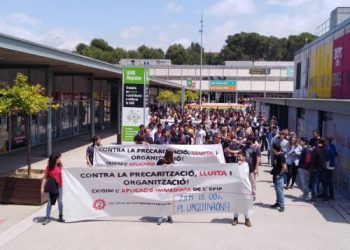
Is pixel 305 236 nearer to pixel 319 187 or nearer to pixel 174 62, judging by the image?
pixel 319 187

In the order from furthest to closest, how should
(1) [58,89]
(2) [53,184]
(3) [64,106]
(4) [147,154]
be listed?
(3) [64,106]
(1) [58,89]
(4) [147,154]
(2) [53,184]

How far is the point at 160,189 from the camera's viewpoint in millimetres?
10422

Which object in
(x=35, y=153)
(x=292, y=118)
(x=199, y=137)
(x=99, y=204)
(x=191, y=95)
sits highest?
(x=191, y=95)

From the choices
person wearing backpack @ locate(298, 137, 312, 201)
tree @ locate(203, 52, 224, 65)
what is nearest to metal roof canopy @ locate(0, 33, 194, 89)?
person wearing backpack @ locate(298, 137, 312, 201)

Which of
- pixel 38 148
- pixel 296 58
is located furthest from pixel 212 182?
pixel 296 58

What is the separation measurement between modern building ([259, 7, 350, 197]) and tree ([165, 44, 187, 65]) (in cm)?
9725

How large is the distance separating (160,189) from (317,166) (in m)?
4.76

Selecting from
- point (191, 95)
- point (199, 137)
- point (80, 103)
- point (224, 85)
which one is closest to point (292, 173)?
point (199, 137)

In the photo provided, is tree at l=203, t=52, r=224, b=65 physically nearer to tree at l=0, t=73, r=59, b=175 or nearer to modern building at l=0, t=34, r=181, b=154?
modern building at l=0, t=34, r=181, b=154

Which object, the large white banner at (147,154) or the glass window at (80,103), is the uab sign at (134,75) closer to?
the large white banner at (147,154)

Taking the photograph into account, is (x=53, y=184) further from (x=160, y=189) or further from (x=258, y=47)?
(x=258, y=47)

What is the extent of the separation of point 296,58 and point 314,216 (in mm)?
30236

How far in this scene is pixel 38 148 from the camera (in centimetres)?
2353

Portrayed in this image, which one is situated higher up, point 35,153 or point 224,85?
point 224,85
